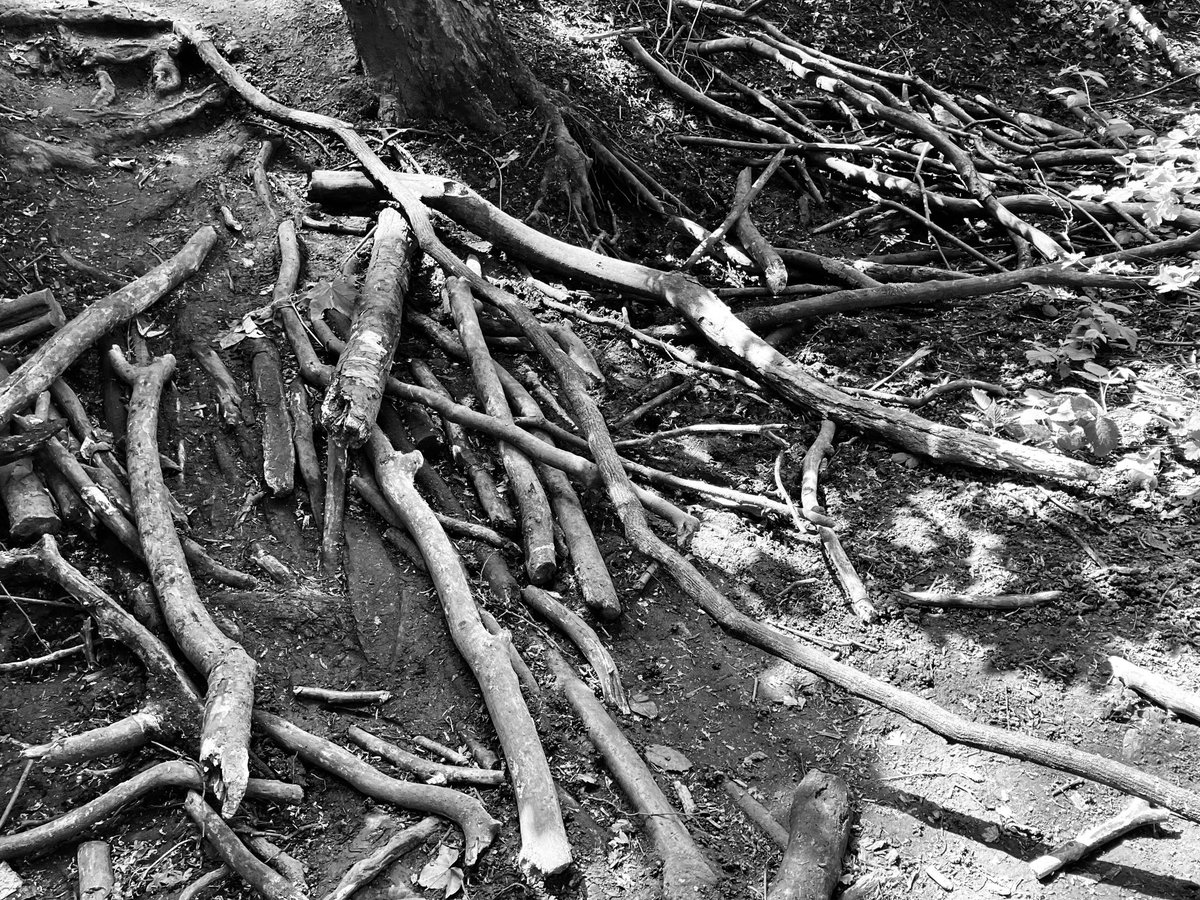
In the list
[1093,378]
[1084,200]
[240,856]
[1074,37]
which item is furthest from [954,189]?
[240,856]

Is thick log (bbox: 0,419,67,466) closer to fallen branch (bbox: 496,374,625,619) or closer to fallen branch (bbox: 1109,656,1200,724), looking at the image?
fallen branch (bbox: 496,374,625,619)

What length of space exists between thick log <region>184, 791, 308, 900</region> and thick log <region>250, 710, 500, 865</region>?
373mm

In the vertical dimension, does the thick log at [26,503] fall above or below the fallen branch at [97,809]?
above

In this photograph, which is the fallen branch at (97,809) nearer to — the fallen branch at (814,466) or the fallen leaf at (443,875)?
the fallen leaf at (443,875)

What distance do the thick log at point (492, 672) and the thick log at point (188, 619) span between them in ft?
2.79

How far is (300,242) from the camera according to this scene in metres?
5.80

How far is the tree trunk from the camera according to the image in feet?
21.7

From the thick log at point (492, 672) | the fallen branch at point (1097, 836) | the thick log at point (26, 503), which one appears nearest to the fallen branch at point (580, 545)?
the thick log at point (492, 672)

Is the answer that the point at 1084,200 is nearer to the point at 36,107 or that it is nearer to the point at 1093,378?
the point at 1093,378

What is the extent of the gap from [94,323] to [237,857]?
9.34ft

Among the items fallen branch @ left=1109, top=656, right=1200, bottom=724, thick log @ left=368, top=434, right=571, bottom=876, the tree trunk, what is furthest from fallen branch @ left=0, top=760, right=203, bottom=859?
the tree trunk

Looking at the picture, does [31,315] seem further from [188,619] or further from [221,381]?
[188,619]

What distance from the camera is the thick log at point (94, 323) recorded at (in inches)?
158

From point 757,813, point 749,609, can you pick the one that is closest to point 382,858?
point 757,813
